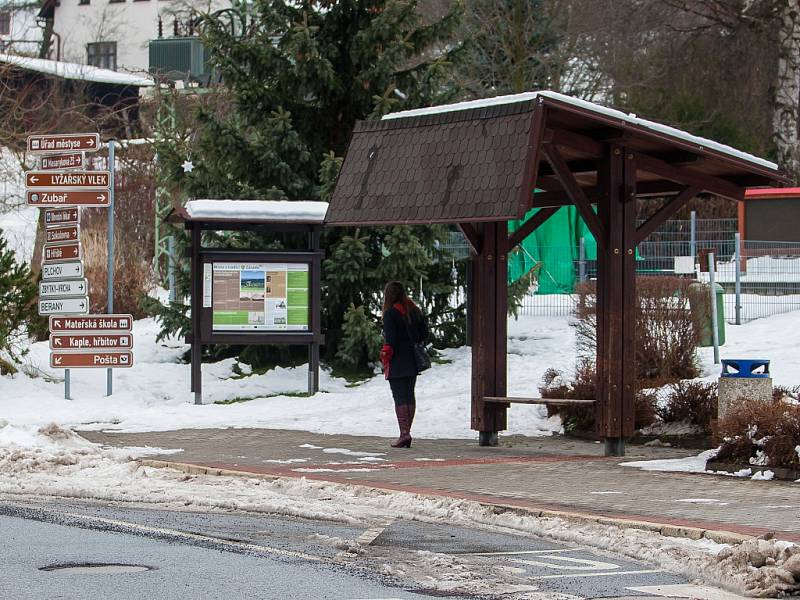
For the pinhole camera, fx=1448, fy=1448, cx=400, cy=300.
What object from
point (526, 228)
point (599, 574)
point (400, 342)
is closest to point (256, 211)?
point (400, 342)

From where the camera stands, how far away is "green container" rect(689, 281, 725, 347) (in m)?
17.8

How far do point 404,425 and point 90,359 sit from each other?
5.76m

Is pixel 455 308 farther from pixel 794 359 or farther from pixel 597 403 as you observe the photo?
pixel 597 403

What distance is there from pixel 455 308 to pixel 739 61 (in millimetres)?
21733

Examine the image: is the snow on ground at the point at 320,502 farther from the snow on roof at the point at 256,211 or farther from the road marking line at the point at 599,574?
the snow on roof at the point at 256,211

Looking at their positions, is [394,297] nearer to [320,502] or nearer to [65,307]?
[320,502]

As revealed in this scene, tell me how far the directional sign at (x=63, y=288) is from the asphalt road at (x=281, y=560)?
9412 millimetres

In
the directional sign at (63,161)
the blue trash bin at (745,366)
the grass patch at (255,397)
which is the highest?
the directional sign at (63,161)

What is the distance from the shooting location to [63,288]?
63.4ft

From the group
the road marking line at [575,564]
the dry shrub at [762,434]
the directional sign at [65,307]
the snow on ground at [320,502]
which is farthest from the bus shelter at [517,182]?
the directional sign at [65,307]

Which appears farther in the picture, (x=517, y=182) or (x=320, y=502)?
(x=517, y=182)

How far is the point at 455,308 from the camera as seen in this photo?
22844 mm

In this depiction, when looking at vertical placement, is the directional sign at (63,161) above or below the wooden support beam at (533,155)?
above

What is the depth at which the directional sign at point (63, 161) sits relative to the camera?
1911 centimetres
